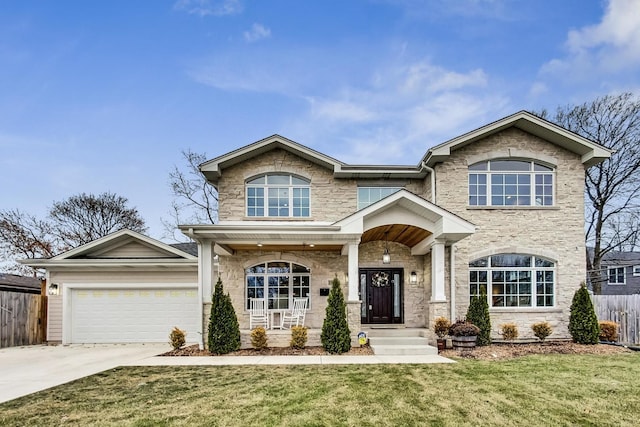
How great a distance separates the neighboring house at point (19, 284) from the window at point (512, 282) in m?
16.7

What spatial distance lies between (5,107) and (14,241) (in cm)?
837

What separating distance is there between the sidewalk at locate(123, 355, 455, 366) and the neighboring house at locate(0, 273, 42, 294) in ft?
33.6

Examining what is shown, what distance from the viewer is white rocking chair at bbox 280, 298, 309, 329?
12258mm

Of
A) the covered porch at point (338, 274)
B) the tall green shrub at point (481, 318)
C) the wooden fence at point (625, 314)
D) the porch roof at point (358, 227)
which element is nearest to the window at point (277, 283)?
the covered porch at point (338, 274)

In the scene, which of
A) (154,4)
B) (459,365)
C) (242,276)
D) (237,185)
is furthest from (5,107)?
(459,365)

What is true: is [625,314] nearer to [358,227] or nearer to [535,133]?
[535,133]

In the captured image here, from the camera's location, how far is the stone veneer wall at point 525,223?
12.3 m

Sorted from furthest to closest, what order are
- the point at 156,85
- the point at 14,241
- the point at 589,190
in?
the point at 14,241, the point at 589,190, the point at 156,85

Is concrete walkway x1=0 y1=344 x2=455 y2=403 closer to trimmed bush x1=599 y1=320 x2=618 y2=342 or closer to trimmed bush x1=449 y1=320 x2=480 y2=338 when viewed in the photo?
trimmed bush x1=449 y1=320 x2=480 y2=338

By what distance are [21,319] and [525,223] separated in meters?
15.4

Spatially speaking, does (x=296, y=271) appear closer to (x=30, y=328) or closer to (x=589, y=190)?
(x=30, y=328)

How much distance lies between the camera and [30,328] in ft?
42.9

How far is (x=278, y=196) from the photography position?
44.5ft

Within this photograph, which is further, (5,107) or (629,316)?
(5,107)
